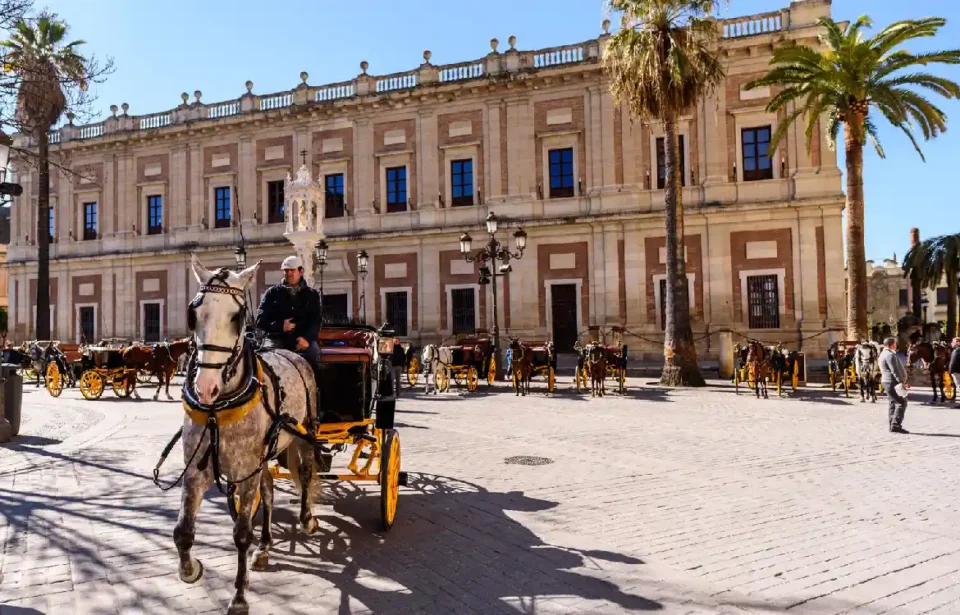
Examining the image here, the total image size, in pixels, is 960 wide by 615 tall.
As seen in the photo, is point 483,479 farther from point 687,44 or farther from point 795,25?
point 795,25

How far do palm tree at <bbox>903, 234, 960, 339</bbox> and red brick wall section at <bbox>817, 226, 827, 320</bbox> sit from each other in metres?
13.9

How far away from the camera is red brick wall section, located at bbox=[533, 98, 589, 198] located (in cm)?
2627

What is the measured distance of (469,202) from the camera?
91.6 ft

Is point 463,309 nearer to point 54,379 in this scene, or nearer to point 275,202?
point 275,202

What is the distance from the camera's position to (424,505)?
19.5ft

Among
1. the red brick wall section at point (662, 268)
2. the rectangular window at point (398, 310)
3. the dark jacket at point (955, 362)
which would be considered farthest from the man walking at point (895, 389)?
the rectangular window at point (398, 310)

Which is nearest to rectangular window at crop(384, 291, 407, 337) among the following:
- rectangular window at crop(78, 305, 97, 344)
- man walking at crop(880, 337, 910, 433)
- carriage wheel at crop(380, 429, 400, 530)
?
rectangular window at crop(78, 305, 97, 344)

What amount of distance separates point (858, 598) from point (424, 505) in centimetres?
343

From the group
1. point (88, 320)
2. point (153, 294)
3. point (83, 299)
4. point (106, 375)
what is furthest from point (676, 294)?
point (83, 299)

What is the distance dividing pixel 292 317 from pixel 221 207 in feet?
96.0

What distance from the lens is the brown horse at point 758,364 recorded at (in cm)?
1587

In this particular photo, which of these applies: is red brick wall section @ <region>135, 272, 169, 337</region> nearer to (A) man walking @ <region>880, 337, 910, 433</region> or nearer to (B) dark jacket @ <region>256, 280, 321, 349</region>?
(B) dark jacket @ <region>256, 280, 321, 349</region>

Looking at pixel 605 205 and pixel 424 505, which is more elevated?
pixel 605 205

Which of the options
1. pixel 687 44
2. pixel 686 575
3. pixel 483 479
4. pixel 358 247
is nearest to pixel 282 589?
pixel 686 575
